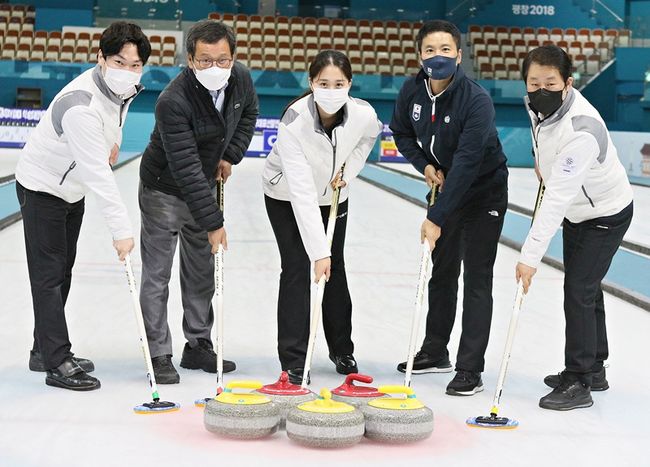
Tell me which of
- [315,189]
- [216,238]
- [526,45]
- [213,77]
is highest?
[526,45]

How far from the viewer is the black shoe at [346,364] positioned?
15.1ft

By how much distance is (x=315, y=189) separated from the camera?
4254 millimetres

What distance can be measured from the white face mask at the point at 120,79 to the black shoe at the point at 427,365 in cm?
177

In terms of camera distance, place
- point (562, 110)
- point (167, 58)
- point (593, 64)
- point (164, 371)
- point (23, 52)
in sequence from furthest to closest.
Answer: point (593, 64) → point (23, 52) → point (167, 58) → point (164, 371) → point (562, 110)

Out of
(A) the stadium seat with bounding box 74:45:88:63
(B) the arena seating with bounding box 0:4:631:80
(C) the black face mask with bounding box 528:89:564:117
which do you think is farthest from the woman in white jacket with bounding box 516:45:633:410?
(A) the stadium seat with bounding box 74:45:88:63

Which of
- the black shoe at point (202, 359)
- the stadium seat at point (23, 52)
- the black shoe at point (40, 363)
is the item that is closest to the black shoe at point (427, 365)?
the black shoe at point (202, 359)

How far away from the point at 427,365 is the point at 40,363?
174cm

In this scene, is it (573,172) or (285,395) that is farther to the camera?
(573,172)

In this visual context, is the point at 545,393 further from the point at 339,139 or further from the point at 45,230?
the point at 45,230

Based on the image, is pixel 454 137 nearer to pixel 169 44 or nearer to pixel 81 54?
pixel 169 44

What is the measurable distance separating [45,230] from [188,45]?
964 mm

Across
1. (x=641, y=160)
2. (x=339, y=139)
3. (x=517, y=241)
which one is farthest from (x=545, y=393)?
(x=641, y=160)

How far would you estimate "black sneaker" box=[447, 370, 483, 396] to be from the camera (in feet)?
14.1

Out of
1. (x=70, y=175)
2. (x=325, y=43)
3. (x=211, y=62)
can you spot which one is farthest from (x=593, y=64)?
(x=70, y=175)
